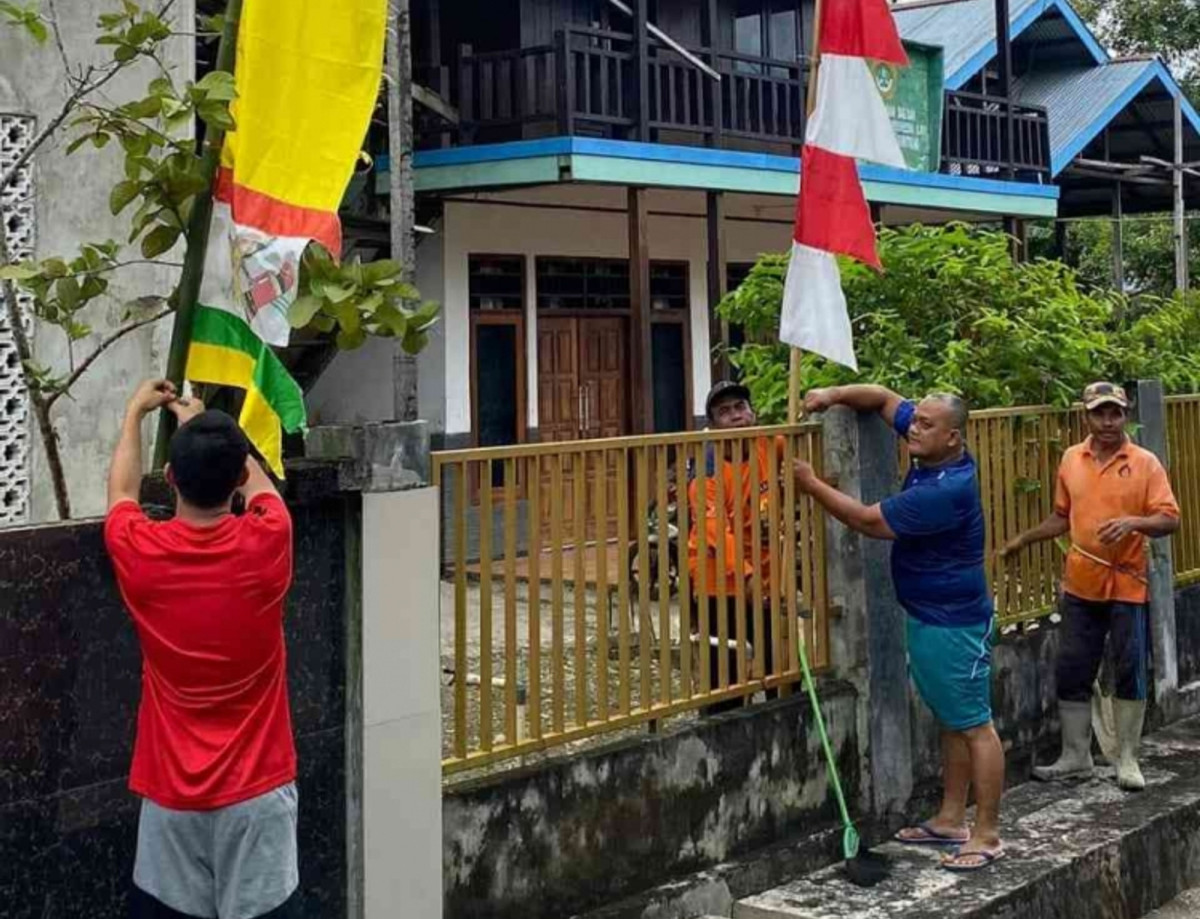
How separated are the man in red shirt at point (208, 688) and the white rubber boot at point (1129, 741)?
4.33 meters

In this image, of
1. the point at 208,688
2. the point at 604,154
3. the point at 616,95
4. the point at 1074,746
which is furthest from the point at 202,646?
the point at 616,95

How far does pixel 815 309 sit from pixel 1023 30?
50.4 feet

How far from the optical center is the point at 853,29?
19.4ft

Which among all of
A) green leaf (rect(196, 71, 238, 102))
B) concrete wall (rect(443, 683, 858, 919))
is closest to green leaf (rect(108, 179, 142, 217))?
green leaf (rect(196, 71, 238, 102))

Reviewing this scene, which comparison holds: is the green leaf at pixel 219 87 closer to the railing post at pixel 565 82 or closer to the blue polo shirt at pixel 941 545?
the blue polo shirt at pixel 941 545

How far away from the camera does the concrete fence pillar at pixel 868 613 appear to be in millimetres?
5703

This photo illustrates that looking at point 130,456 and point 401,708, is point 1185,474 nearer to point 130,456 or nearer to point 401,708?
point 401,708

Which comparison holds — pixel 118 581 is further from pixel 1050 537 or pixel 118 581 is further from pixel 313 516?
pixel 1050 537

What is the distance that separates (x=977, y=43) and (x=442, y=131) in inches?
322

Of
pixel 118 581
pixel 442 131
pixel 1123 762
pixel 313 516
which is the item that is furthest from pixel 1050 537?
pixel 442 131

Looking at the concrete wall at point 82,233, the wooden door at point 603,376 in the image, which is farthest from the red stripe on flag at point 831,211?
the wooden door at point 603,376

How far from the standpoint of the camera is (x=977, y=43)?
58.3 feet

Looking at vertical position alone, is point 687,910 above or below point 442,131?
below

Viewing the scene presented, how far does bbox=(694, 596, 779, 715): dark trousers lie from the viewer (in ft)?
17.4
